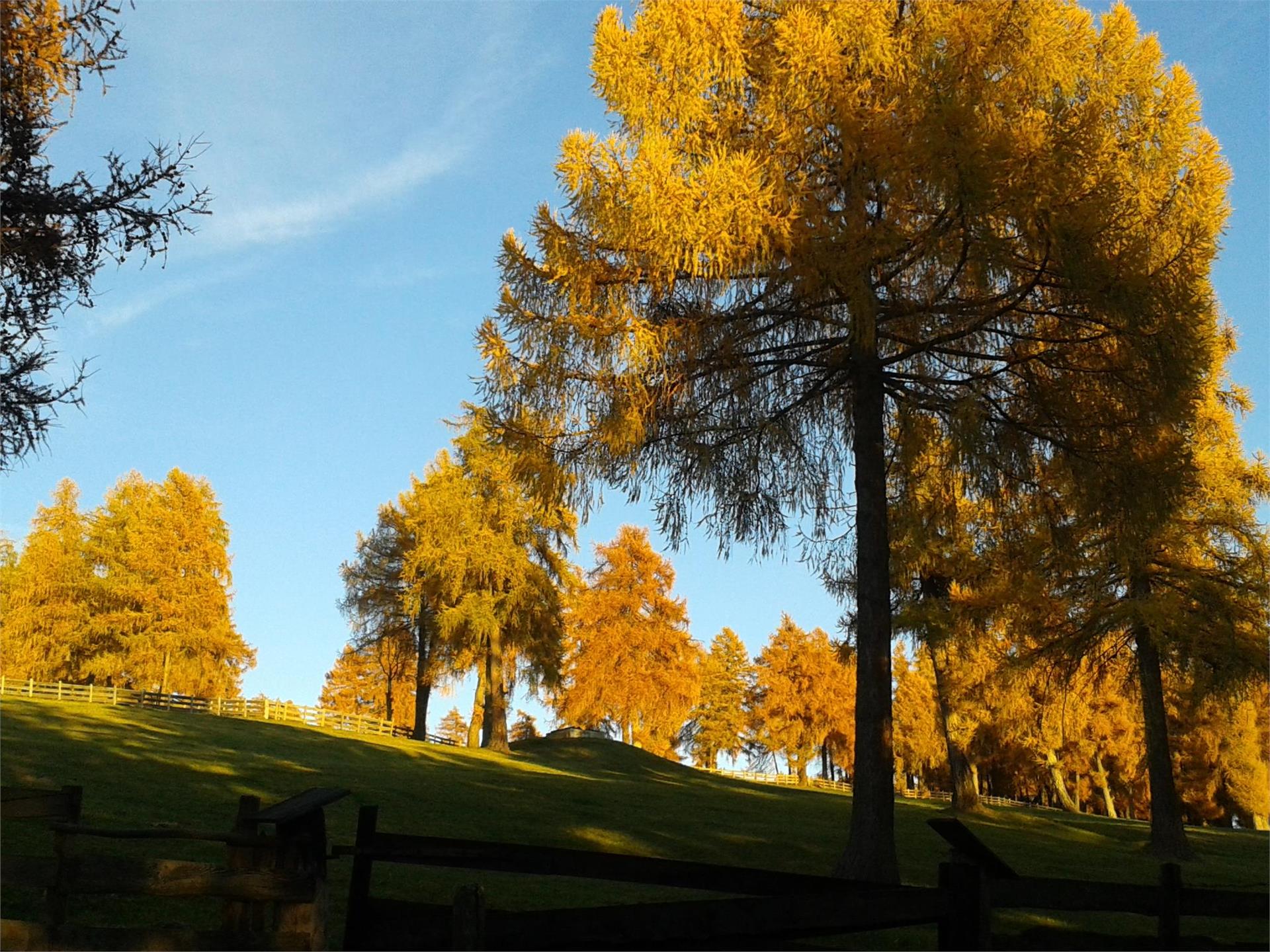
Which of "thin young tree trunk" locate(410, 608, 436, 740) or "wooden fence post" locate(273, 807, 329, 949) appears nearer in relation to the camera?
"wooden fence post" locate(273, 807, 329, 949)

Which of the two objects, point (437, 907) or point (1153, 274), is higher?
point (1153, 274)

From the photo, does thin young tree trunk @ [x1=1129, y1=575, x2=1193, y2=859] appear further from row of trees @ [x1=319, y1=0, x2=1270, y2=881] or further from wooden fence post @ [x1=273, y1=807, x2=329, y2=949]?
wooden fence post @ [x1=273, y1=807, x2=329, y2=949]

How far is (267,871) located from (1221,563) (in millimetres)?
20709

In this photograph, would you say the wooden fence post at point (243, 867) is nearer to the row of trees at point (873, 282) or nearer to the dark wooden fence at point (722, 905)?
the dark wooden fence at point (722, 905)

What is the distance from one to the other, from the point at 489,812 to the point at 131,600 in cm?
3101

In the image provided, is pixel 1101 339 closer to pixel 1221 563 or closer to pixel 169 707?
pixel 1221 563

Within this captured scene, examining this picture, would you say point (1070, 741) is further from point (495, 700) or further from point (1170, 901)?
point (1170, 901)

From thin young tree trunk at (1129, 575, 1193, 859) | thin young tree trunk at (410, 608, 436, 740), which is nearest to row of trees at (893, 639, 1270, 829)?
thin young tree trunk at (1129, 575, 1193, 859)

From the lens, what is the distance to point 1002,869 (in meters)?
6.69

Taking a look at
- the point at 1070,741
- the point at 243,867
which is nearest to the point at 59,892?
the point at 243,867

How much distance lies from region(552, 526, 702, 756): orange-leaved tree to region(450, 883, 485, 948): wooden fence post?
41.1 metres

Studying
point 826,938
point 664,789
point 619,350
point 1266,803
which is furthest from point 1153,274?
point 1266,803

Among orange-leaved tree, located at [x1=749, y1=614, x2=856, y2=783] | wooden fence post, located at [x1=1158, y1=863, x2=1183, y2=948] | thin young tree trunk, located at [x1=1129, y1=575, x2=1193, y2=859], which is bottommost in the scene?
wooden fence post, located at [x1=1158, y1=863, x2=1183, y2=948]

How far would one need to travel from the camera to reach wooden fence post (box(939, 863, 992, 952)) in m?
5.99
